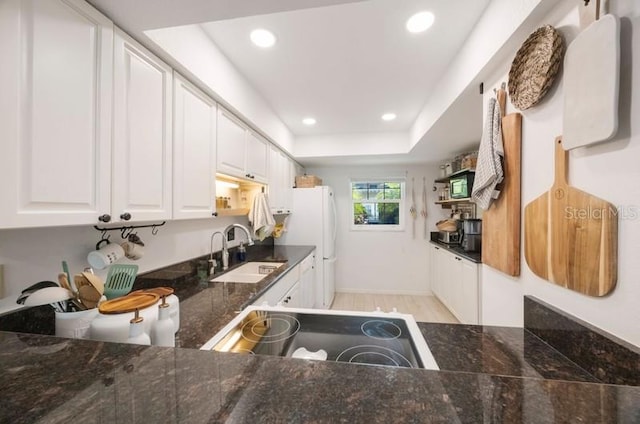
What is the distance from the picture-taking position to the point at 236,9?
1.05 meters

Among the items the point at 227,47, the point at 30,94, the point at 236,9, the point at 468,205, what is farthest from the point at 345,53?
the point at 468,205

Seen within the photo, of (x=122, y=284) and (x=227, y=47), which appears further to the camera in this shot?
(x=227, y=47)

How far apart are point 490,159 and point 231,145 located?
1.75 m

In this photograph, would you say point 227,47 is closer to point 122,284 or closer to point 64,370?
point 122,284

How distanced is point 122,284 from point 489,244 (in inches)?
70.3

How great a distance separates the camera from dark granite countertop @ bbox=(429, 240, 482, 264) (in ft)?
8.98

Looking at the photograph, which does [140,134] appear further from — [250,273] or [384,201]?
[384,201]

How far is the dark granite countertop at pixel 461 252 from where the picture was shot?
8.98 feet

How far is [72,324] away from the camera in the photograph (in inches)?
34.3

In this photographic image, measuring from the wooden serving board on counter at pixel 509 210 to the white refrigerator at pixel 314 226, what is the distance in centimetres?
251

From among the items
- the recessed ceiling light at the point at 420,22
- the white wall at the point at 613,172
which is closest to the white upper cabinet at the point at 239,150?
the recessed ceiling light at the point at 420,22

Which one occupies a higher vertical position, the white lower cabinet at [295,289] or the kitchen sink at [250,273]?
the kitchen sink at [250,273]

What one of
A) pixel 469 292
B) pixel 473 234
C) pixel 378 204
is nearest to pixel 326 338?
pixel 469 292

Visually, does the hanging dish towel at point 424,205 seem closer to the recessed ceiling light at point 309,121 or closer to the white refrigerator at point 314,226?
the white refrigerator at point 314,226
